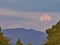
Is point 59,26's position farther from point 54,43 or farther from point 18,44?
point 18,44

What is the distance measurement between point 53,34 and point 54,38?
1.58 m

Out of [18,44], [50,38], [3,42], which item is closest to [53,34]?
[50,38]

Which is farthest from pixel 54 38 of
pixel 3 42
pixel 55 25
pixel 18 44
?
pixel 18 44

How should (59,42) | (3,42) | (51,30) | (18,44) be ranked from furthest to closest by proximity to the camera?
(18,44) < (3,42) < (51,30) < (59,42)

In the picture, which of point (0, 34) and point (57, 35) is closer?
point (57, 35)

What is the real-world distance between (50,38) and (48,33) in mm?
2309

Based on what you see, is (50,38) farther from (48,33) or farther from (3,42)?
(3,42)

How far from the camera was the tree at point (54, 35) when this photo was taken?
50562 millimetres

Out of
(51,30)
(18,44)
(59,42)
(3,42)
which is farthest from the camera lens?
(18,44)

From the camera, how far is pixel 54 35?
5206 centimetres

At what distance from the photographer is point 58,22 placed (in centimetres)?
5609

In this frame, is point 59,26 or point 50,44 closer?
point 50,44

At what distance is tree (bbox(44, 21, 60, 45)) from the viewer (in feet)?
166

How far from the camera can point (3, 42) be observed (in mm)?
63812
